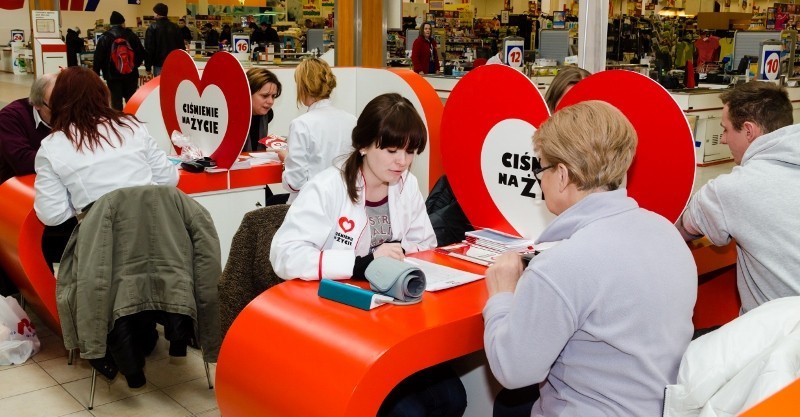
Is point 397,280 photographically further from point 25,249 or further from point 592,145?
point 25,249

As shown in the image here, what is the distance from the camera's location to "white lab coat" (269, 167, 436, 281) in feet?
7.44

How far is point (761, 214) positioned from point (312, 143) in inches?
102

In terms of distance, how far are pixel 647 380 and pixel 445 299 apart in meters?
0.65

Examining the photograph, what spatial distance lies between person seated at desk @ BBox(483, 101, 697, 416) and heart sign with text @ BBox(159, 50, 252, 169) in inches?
112

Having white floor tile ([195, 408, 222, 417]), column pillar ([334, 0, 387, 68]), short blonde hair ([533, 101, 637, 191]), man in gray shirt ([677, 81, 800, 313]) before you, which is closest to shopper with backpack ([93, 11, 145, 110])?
column pillar ([334, 0, 387, 68])

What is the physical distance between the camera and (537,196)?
2934mm

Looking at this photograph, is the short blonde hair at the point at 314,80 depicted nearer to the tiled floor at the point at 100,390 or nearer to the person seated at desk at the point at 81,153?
the person seated at desk at the point at 81,153

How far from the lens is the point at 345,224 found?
2471 mm

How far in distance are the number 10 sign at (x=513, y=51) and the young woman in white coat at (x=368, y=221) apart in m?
8.80

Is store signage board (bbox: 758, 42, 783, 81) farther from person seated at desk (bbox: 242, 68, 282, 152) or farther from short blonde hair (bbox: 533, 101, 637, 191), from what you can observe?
short blonde hair (bbox: 533, 101, 637, 191)

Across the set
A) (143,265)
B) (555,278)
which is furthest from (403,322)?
(143,265)

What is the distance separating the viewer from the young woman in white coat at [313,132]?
4293 millimetres

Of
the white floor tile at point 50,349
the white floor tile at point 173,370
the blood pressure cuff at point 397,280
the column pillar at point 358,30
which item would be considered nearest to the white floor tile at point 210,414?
Answer: the white floor tile at point 173,370

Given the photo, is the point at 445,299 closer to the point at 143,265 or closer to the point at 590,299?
the point at 590,299
